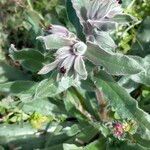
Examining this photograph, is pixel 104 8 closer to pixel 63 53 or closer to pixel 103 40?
pixel 103 40

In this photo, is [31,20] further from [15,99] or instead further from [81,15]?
→ [81,15]

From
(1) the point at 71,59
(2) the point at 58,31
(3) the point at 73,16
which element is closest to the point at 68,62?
(1) the point at 71,59

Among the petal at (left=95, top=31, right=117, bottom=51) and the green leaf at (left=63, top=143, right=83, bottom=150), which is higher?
the petal at (left=95, top=31, right=117, bottom=51)

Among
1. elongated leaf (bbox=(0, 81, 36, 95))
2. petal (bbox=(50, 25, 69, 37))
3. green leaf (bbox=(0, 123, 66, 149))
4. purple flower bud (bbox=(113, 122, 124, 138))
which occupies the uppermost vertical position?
petal (bbox=(50, 25, 69, 37))

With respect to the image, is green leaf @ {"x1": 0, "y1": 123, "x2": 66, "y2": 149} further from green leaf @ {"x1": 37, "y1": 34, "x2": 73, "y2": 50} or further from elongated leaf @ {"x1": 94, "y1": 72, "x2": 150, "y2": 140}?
green leaf @ {"x1": 37, "y1": 34, "x2": 73, "y2": 50}

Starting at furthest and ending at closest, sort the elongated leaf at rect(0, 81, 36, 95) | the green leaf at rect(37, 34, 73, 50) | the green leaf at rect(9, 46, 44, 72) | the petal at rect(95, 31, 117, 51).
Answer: the elongated leaf at rect(0, 81, 36, 95), the green leaf at rect(9, 46, 44, 72), the petal at rect(95, 31, 117, 51), the green leaf at rect(37, 34, 73, 50)

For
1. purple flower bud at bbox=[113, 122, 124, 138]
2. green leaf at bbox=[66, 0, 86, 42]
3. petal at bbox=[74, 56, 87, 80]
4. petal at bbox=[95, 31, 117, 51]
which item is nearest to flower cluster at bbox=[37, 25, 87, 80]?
petal at bbox=[74, 56, 87, 80]

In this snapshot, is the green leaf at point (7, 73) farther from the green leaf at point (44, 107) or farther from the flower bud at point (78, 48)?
the flower bud at point (78, 48)

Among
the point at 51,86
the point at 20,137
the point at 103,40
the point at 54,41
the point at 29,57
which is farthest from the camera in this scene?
the point at 20,137
